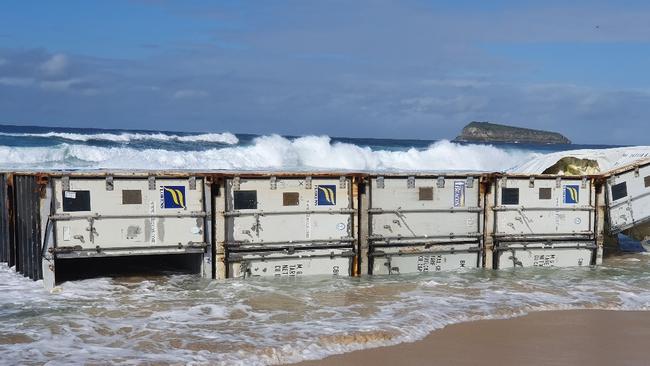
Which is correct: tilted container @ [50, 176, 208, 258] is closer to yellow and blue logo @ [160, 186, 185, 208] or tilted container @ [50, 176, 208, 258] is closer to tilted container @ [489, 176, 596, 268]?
yellow and blue logo @ [160, 186, 185, 208]

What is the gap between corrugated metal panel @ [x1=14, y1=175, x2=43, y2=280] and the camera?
12.0 metres

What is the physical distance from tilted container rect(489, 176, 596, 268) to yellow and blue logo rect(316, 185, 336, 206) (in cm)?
339

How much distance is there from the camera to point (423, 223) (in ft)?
45.8

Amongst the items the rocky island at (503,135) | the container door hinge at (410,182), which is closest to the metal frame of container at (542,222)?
the container door hinge at (410,182)

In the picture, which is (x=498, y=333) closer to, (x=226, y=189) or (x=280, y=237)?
(x=280, y=237)

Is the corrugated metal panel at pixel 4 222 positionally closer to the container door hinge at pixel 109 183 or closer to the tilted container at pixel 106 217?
the tilted container at pixel 106 217

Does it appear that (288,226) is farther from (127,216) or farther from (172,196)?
(127,216)

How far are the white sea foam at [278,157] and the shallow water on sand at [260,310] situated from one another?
32388mm

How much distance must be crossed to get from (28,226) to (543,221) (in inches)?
391

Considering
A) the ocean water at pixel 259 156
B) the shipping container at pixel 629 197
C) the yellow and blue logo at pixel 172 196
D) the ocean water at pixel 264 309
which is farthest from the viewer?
the ocean water at pixel 259 156

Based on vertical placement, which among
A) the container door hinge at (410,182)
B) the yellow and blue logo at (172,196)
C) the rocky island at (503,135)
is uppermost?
the rocky island at (503,135)

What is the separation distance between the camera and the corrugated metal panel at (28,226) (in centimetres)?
1199

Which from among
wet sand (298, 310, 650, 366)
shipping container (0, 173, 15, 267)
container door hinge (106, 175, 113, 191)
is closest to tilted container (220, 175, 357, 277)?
container door hinge (106, 175, 113, 191)

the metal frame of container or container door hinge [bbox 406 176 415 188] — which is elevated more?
container door hinge [bbox 406 176 415 188]
